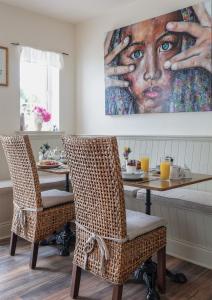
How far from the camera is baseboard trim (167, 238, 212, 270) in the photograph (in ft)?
7.91

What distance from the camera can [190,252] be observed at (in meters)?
2.52

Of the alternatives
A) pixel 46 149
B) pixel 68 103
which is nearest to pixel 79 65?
pixel 68 103

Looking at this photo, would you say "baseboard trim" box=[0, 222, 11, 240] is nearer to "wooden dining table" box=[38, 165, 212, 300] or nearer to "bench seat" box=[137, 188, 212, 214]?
"bench seat" box=[137, 188, 212, 214]

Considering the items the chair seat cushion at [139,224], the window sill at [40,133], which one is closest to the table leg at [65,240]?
the chair seat cushion at [139,224]

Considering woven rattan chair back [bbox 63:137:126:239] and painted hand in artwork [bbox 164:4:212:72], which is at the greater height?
painted hand in artwork [bbox 164:4:212:72]

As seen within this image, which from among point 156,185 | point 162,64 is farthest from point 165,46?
point 156,185

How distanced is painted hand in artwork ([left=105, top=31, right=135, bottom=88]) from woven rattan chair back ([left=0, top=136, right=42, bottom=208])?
64.1 inches

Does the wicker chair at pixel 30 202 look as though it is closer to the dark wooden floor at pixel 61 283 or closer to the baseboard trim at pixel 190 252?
the dark wooden floor at pixel 61 283

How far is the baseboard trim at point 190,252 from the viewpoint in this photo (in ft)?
7.91

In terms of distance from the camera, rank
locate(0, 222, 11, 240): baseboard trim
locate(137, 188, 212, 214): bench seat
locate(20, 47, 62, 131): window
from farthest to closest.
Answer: locate(20, 47, 62, 131): window < locate(0, 222, 11, 240): baseboard trim < locate(137, 188, 212, 214): bench seat

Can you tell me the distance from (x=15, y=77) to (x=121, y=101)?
1.25 m

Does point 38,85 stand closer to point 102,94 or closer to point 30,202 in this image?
point 102,94

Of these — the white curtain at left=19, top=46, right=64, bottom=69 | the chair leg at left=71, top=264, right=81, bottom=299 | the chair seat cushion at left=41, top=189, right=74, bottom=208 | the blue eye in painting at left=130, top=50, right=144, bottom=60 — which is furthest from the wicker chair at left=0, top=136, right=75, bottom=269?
the blue eye in painting at left=130, top=50, right=144, bottom=60

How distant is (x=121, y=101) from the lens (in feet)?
11.6
